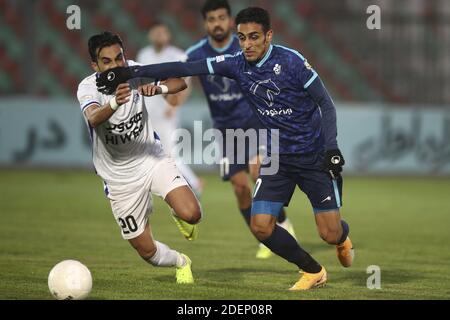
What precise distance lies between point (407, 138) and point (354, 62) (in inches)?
148

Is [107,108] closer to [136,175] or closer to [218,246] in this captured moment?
[136,175]

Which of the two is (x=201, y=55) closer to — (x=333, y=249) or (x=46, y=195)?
(x=333, y=249)

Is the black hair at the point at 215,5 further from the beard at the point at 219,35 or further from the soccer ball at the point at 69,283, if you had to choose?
the soccer ball at the point at 69,283

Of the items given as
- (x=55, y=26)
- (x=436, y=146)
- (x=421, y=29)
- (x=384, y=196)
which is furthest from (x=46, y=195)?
(x=421, y=29)

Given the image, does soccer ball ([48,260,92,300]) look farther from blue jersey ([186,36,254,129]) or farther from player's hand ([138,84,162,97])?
blue jersey ([186,36,254,129])

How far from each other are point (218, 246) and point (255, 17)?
3869 millimetres

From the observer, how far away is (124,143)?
8.27 metres

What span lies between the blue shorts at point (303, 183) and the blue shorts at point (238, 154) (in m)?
2.45

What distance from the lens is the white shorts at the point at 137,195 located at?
8242 millimetres

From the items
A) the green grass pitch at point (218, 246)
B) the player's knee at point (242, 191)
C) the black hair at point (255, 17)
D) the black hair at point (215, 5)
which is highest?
the black hair at point (215, 5)

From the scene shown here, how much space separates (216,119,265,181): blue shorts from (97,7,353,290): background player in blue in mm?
2390

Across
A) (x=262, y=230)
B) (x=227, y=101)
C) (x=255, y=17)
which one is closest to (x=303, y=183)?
(x=262, y=230)

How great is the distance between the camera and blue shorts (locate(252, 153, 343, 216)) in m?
8.09

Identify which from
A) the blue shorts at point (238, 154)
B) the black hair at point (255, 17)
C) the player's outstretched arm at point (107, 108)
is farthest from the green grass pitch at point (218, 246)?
the black hair at point (255, 17)
